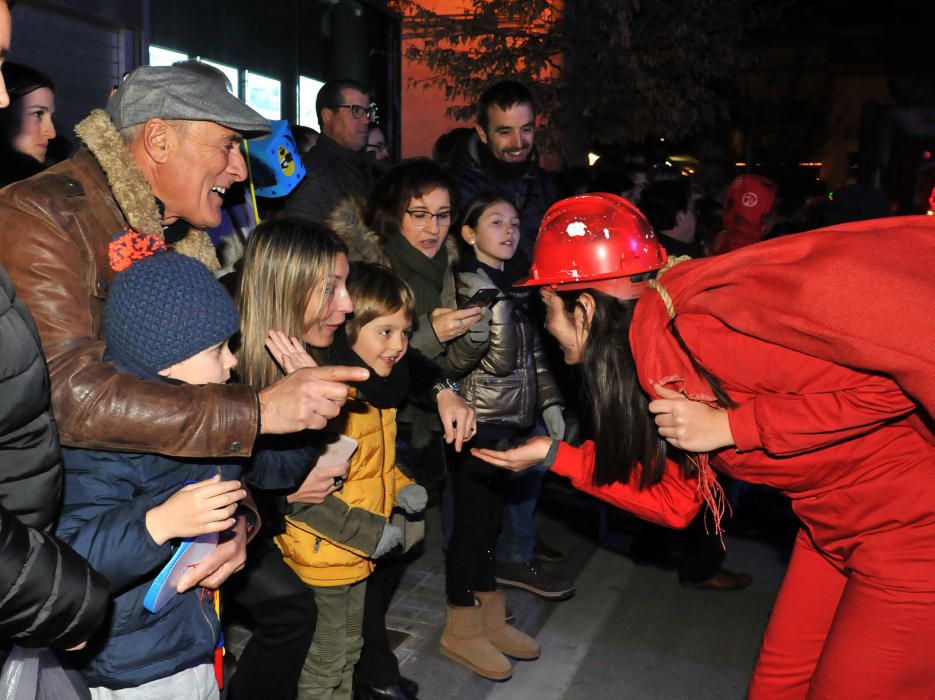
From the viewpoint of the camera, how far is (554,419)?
5293 mm

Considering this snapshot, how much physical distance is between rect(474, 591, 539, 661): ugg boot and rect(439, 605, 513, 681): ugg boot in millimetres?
75

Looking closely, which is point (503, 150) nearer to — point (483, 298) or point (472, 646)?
point (483, 298)

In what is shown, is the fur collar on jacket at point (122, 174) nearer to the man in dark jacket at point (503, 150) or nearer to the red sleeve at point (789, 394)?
the red sleeve at point (789, 394)

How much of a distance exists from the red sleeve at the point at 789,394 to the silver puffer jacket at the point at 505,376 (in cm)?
204

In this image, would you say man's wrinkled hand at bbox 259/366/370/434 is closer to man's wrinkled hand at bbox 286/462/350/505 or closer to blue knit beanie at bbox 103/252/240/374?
blue knit beanie at bbox 103/252/240/374

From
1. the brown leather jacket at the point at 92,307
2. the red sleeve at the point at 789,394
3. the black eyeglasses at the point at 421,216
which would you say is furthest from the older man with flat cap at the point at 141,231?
the black eyeglasses at the point at 421,216

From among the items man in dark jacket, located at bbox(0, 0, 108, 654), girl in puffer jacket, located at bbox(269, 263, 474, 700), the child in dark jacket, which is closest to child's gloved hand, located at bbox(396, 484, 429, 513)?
girl in puffer jacket, located at bbox(269, 263, 474, 700)

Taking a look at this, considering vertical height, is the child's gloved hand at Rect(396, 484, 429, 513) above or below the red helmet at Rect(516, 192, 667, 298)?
below

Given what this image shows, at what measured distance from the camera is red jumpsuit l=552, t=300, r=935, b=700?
268cm

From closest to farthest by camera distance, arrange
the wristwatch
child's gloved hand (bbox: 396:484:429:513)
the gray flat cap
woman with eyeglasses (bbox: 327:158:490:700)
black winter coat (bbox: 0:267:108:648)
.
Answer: black winter coat (bbox: 0:267:108:648) → the gray flat cap → child's gloved hand (bbox: 396:484:429:513) → woman with eyeglasses (bbox: 327:158:490:700) → the wristwatch

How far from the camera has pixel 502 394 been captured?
488cm

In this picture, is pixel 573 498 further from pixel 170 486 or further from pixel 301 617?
pixel 170 486

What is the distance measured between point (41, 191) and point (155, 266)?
0.41 metres

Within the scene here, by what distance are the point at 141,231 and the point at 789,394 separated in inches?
76.6
